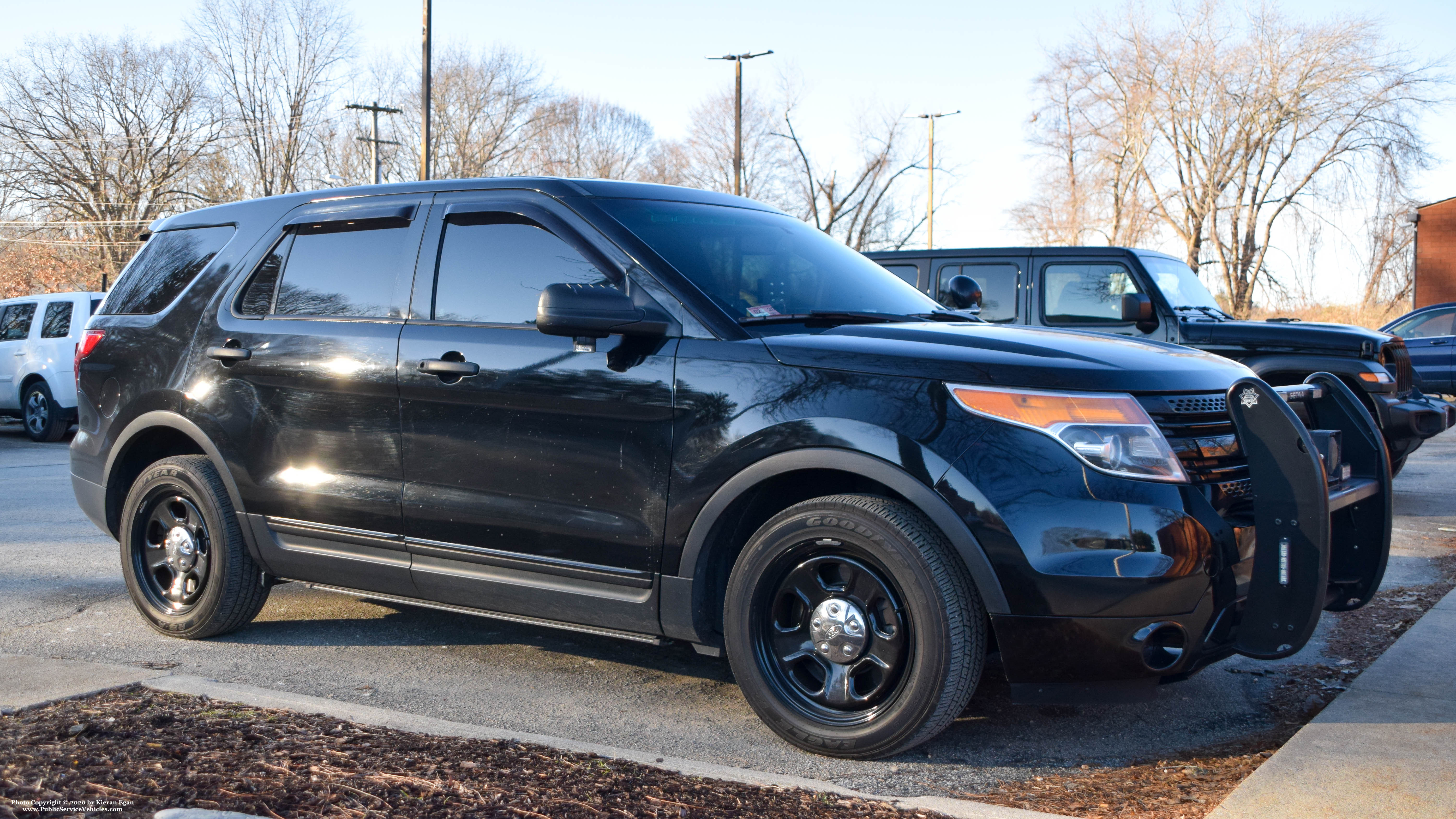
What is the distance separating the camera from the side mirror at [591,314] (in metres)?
3.62

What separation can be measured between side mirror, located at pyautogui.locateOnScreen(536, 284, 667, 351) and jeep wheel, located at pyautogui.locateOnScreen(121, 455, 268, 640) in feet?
6.25

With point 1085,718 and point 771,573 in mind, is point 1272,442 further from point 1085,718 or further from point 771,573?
point 771,573

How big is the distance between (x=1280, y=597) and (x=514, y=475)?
2.42m

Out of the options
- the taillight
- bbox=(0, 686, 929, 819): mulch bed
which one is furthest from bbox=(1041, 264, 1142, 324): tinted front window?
bbox=(0, 686, 929, 819): mulch bed

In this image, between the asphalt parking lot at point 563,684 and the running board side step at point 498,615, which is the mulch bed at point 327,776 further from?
the running board side step at point 498,615

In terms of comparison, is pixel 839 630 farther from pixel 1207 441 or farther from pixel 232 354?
pixel 232 354

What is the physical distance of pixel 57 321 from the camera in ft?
49.7

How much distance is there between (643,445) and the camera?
3.74 m

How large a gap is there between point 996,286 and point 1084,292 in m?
0.72

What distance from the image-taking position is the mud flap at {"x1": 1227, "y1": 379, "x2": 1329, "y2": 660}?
10.8 ft

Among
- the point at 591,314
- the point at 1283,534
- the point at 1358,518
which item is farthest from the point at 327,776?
the point at 1358,518

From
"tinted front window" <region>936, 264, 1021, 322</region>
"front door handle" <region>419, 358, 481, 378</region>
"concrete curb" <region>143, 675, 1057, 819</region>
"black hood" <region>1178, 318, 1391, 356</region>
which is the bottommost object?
"concrete curb" <region>143, 675, 1057, 819</region>

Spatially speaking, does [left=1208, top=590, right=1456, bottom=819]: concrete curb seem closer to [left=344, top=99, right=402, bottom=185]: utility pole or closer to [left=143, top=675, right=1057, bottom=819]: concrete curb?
[left=143, top=675, right=1057, bottom=819]: concrete curb

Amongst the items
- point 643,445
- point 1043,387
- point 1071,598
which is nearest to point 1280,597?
point 1071,598
